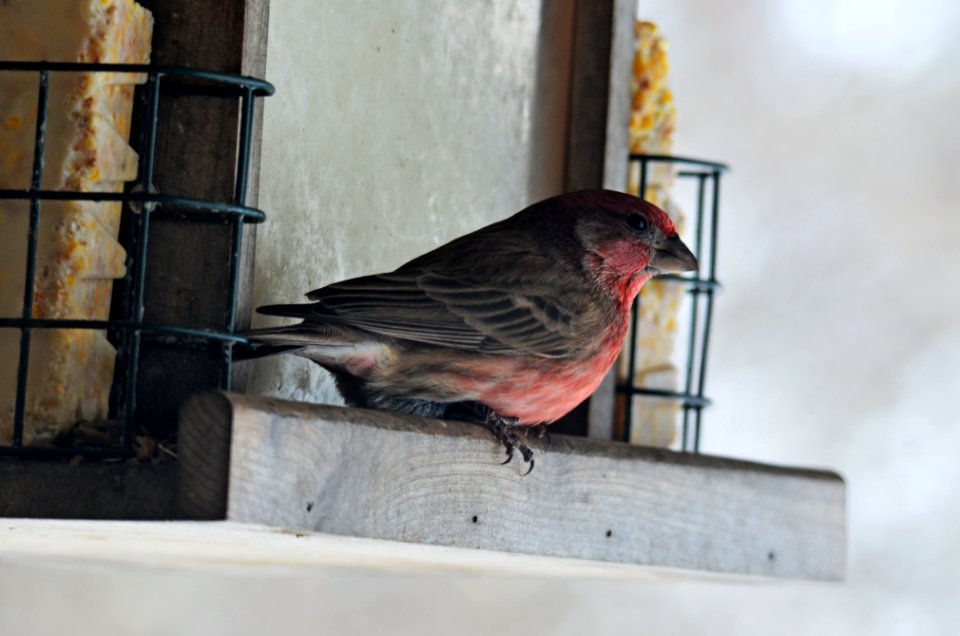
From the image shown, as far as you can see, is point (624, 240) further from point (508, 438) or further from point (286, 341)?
point (286, 341)

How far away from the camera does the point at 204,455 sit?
3.06 metres

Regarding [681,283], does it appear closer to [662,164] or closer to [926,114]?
[662,164]

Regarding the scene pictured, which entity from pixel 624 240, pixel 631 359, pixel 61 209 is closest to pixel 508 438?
pixel 624 240

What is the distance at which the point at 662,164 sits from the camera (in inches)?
201

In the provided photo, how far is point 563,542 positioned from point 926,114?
11.5 ft

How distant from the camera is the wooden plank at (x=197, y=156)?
3643 mm

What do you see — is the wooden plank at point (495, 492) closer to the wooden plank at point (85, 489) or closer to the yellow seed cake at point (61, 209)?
the wooden plank at point (85, 489)

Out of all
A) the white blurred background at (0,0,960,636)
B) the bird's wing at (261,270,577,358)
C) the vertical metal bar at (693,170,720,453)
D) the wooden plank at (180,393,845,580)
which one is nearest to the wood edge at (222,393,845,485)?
the wooden plank at (180,393,845,580)

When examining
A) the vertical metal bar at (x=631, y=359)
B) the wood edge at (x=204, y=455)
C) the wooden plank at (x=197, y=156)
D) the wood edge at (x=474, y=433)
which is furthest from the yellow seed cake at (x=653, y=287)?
the wood edge at (x=204, y=455)

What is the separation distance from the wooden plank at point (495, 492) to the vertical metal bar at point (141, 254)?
370 mm

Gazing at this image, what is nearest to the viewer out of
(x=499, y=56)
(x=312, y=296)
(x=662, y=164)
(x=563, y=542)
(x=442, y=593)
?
(x=312, y=296)

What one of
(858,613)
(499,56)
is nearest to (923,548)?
(858,613)

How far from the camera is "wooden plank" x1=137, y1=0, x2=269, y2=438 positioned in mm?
3643

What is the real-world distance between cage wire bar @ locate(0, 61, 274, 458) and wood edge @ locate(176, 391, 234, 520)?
296mm
